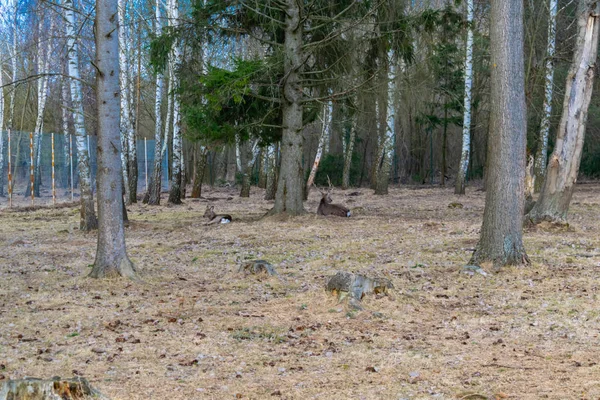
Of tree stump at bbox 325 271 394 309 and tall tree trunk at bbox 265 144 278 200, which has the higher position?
tall tree trunk at bbox 265 144 278 200

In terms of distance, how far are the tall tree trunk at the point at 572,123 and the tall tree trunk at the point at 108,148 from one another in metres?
7.53

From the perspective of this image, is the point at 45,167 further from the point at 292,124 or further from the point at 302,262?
the point at 302,262

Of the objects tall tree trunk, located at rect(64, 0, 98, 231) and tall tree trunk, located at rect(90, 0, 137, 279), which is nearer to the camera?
tall tree trunk, located at rect(90, 0, 137, 279)

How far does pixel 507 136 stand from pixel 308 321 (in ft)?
12.3

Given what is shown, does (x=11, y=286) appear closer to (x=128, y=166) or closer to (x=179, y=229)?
(x=179, y=229)

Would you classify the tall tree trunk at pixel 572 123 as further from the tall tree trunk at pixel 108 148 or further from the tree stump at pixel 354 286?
the tall tree trunk at pixel 108 148

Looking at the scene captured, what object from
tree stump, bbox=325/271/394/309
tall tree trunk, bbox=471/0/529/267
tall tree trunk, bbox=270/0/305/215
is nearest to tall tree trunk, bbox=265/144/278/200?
tall tree trunk, bbox=270/0/305/215

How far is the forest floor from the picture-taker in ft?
16.5

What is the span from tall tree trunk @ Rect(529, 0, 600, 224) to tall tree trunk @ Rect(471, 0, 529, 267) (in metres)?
3.66

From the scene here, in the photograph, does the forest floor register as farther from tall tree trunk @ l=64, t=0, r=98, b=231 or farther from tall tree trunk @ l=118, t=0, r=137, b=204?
tall tree trunk @ l=118, t=0, r=137, b=204

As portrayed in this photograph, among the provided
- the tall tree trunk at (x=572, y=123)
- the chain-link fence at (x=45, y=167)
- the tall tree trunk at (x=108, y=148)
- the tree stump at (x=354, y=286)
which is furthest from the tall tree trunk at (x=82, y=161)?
the tall tree trunk at (x=572, y=123)

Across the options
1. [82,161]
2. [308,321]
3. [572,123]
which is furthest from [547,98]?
[308,321]

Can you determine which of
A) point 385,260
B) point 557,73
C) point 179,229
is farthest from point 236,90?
point 557,73

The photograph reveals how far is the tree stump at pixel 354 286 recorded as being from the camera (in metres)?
7.26
